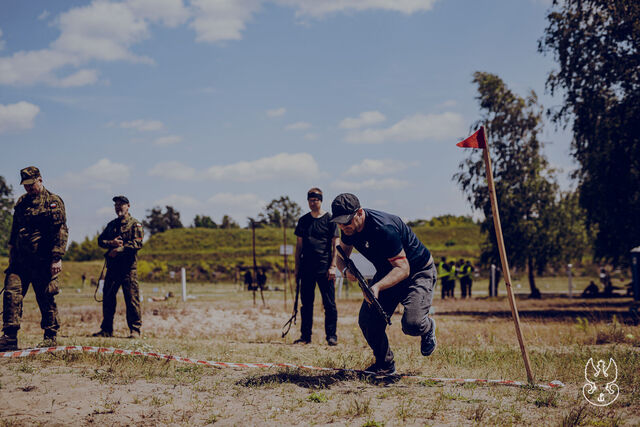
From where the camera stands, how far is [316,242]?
29.3ft

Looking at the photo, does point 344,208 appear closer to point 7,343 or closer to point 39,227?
point 39,227

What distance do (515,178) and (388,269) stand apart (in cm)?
2525

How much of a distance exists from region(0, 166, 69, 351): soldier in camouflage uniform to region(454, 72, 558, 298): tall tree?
23.9m

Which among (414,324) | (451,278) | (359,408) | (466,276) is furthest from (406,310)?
(466,276)

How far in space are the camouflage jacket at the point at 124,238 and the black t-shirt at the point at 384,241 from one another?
4748 mm

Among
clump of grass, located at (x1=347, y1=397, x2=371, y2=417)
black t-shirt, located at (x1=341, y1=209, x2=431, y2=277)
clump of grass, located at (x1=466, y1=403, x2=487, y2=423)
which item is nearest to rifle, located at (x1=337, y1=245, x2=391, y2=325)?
black t-shirt, located at (x1=341, y1=209, x2=431, y2=277)

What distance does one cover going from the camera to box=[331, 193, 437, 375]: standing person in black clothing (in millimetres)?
5500

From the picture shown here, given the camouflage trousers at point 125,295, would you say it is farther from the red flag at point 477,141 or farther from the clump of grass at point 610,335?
the clump of grass at point 610,335

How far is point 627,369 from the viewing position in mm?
6316

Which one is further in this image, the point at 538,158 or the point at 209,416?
the point at 538,158

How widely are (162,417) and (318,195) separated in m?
4.76

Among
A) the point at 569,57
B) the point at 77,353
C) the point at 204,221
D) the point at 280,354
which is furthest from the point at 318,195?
the point at 204,221

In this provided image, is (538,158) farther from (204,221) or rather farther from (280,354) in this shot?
(204,221)

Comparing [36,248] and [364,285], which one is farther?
[36,248]
